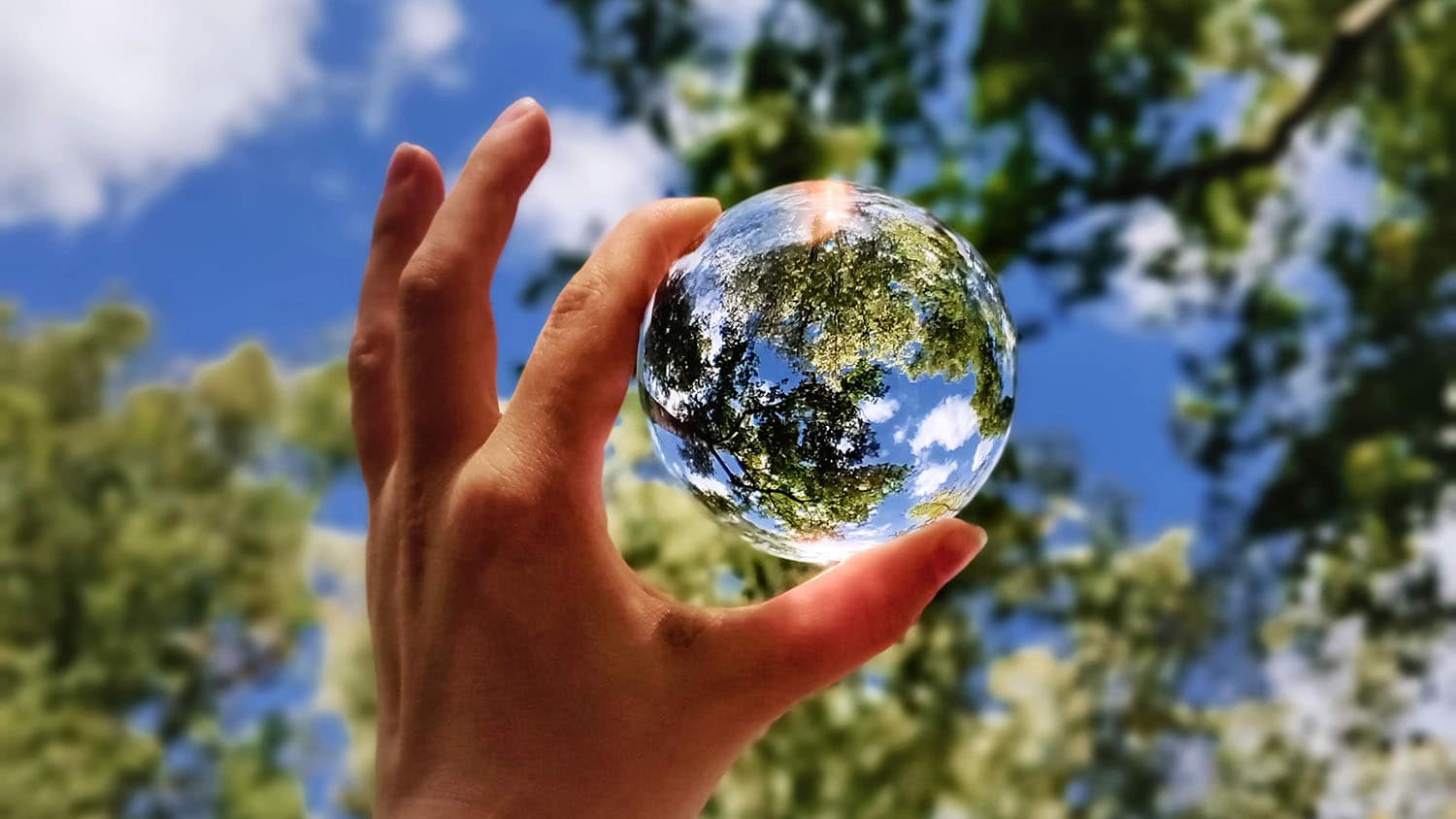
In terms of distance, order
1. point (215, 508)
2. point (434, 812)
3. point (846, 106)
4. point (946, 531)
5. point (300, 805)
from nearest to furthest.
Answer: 1. point (434, 812)
2. point (946, 531)
3. point (846, 106)
4. point (300, 805)
5. point (215, 508)

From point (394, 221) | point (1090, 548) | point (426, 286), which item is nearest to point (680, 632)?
point (426, 286)

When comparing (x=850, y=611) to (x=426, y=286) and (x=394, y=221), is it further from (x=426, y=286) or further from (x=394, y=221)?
(x=394, y=221)

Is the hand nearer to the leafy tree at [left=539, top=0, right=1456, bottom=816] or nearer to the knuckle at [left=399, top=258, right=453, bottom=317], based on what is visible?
the knuckle at [left=399, top=258, right=453, bottom=317]

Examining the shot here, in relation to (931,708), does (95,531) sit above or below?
above

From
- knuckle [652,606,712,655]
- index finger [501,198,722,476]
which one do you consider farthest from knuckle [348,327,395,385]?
knuckle [652,606,712,655]

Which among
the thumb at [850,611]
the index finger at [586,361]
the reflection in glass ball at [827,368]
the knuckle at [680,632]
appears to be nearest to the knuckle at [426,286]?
the index finger at [586,361]

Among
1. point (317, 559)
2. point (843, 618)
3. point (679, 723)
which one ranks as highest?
point (317, 559)

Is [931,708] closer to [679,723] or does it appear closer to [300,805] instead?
[300,805]

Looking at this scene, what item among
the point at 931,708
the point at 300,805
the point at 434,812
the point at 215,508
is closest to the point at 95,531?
the point at 215,508
